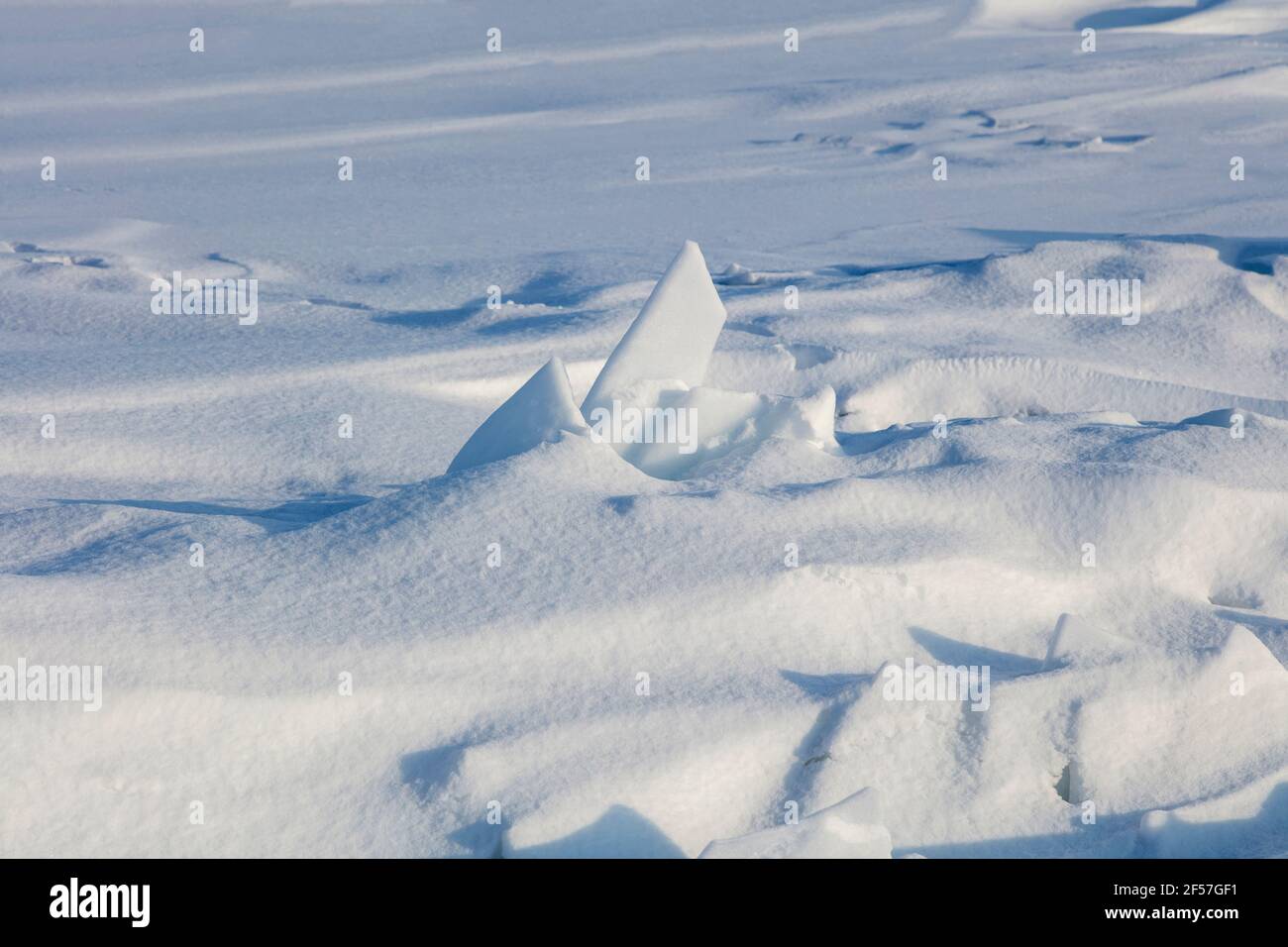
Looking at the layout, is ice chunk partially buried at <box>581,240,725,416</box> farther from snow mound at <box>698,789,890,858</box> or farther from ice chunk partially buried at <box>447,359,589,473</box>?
snow mound at <box>698,789,890,858</box>

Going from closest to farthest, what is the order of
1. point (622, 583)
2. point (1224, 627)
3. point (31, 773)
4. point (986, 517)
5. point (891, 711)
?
1. point (31, 773)
2. point (891, 711)
3. point (622, 583)
4. point (1224, 627)
5. point (986, 517)

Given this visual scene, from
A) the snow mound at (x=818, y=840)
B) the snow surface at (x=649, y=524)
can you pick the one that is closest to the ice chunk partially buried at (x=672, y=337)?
the snow surface at (x=649, y=524)

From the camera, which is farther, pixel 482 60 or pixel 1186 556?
pixel 482 60

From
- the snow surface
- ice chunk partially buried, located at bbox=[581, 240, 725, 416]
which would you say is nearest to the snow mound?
the snow surface

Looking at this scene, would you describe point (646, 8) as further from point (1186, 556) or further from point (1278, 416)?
point (1186, 556)
